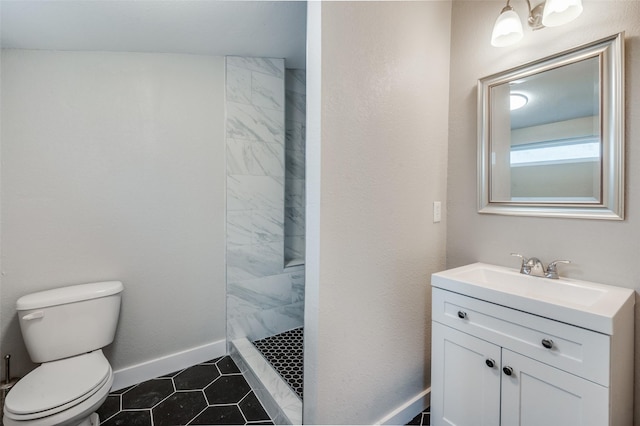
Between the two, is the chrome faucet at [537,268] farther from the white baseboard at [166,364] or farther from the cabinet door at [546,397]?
the white baseboard at [166,364]

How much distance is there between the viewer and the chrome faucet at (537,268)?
1.31m

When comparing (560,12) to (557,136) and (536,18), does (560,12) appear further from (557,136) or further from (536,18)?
(557,136)

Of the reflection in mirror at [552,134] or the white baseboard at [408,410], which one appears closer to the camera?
the reflection in mirror at [552,134]

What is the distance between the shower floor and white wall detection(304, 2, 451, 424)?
0.51m

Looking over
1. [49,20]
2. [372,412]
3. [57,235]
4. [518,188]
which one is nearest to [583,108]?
[518,188]

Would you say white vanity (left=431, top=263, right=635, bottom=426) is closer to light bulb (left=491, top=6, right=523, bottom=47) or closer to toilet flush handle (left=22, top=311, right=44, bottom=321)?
light bulb (left=491, top=6, right=523, bottom=47)

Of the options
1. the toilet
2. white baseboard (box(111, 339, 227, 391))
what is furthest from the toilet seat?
white baseboard (box(111, 339, 227, 391))

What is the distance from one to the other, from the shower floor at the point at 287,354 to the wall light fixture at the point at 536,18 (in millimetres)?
2119

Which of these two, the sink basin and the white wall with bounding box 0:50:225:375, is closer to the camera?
the sink basin

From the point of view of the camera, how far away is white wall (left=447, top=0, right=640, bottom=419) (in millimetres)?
1150

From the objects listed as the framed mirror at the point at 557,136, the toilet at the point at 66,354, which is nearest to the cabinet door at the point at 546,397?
the framed mirror at the point at 557,136

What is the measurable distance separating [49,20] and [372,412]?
2490 mm

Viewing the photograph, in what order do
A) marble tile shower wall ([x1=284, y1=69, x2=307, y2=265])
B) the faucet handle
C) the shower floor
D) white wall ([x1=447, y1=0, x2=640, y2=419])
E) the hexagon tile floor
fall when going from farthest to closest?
marble tile shower wall ([x1=284, y1=69, x2=307, y2=265])
the shower floor
the hexagon tile floor
the faucet handle
white wall ([x1=447, y1=0, x2=640, y2=419])

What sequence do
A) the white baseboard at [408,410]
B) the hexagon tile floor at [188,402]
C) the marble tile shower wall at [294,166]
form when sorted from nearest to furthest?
1. the white baseboard at [408,410]
2. the hexagon tile floor at [188,402]
3. the marble tile shower wall at [294,166]
